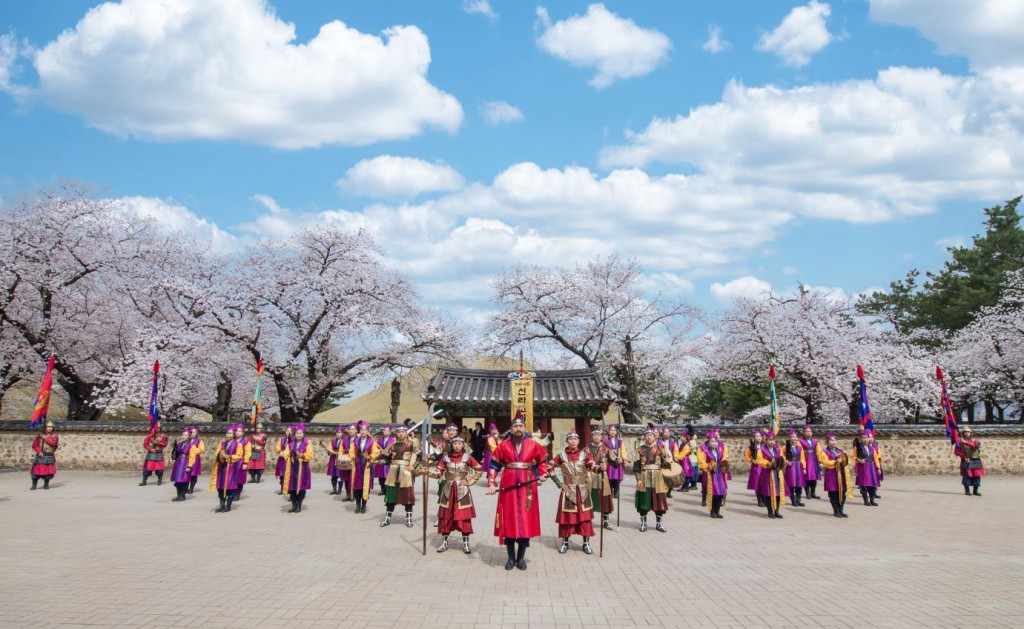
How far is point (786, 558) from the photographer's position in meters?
10.0

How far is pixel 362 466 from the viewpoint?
14.8 m

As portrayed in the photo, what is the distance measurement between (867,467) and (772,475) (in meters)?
3.65

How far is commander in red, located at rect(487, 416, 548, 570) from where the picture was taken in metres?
9.21

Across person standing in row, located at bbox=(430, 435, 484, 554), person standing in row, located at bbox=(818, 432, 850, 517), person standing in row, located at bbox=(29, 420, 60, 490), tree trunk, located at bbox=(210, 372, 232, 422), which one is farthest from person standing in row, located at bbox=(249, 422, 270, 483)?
person standing in row, located at bbox=(818, 432, 850, 517)

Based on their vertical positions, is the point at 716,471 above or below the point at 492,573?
above

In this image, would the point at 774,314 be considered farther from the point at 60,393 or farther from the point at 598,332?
the point at 60,393

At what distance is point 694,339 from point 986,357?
45.4 ft

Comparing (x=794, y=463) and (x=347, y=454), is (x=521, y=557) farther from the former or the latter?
Answer: (x=794, y=463)

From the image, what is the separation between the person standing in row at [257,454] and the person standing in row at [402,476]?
532 cm

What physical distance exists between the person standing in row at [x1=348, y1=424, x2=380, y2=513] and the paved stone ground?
19.9 inches

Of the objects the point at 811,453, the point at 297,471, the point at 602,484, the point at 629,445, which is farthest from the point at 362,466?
the point at 629,445

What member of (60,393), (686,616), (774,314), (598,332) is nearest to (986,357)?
(774,314)

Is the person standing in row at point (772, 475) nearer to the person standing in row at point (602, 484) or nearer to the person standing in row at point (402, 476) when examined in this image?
the person standing in row at point (602, 484)

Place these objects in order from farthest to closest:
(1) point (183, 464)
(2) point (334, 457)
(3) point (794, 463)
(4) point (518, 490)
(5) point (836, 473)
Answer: (2) point (334, 457) → (1) point (183, 464) → (3) point (794, 463) → (5) point (836, 473) → (4) point (518, 490)
